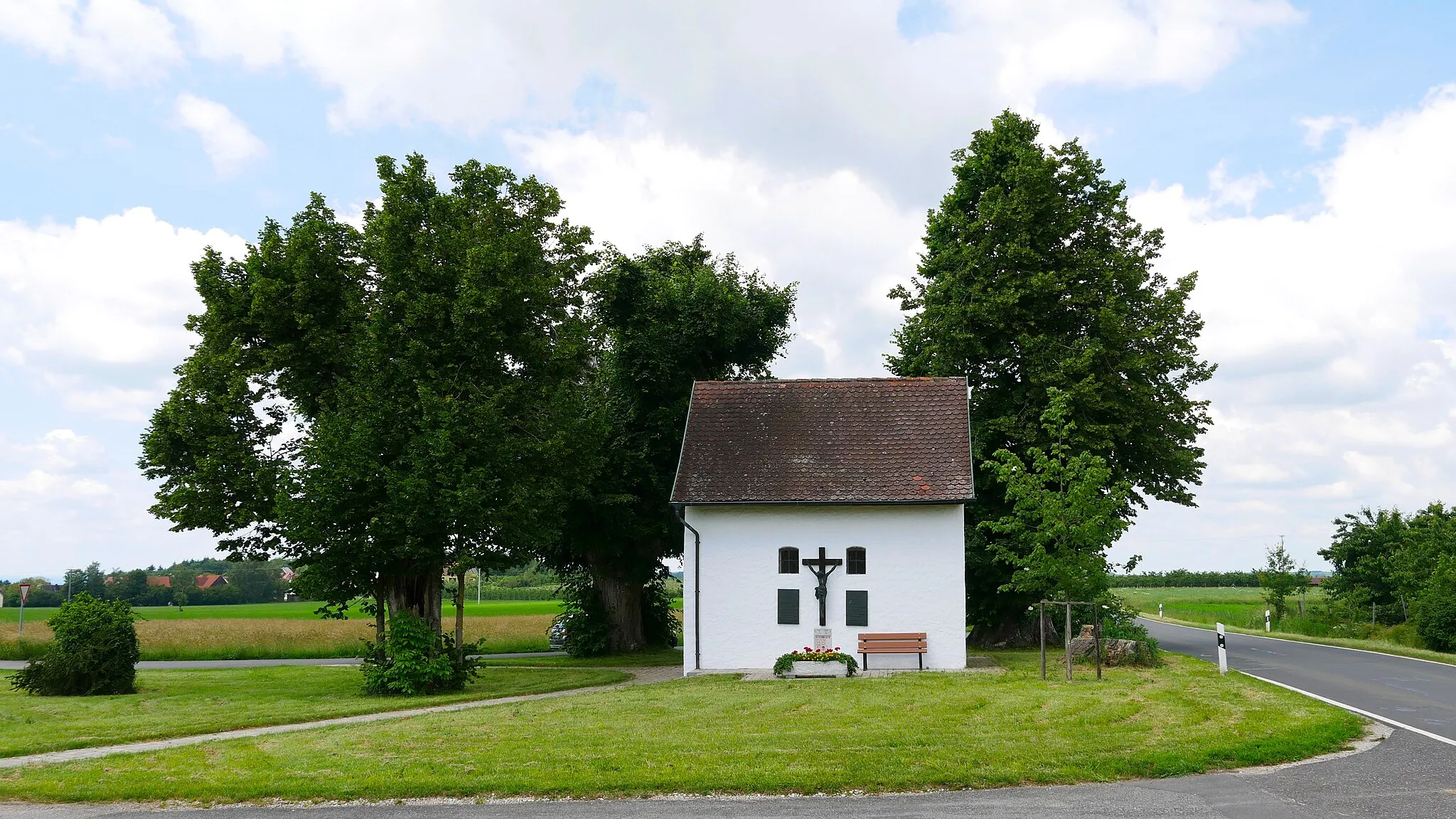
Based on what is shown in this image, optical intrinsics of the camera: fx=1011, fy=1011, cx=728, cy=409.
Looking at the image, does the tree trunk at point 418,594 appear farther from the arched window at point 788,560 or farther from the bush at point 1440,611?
the bush at point 1440,611

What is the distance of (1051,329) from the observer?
2961 centimetres

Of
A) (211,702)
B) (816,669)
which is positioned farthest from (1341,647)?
(211,702)

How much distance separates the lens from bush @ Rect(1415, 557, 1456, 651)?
28.1m

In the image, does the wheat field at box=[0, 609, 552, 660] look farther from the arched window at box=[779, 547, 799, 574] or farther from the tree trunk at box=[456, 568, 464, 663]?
the arched window at box=[779, 547, 799, 574]

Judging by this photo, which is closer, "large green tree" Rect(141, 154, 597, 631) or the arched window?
"large green tree" Rect(141, 154, 597, 631)

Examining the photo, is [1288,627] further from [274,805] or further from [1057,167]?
[274,805]

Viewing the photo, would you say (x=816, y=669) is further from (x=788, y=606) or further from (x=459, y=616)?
(x=459, y=616)

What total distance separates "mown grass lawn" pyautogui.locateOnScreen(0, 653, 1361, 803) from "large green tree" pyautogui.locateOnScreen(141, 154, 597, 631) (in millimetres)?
5249

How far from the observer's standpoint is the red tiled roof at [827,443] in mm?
24516

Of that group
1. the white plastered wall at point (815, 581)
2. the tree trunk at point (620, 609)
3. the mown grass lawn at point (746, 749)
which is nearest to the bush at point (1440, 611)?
the white plastered wall at point (815, 581)

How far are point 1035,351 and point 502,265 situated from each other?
15.3 m

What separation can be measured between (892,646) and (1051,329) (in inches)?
449

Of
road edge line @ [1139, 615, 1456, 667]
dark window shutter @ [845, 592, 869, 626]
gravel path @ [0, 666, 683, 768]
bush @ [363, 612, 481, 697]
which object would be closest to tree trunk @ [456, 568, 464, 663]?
bush @ [363, 612, 481, 697]

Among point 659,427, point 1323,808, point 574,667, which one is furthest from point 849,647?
point 1323,808
